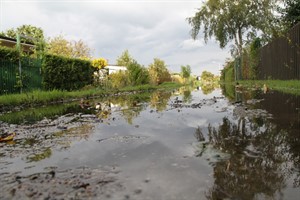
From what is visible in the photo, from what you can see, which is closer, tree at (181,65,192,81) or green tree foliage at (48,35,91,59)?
green tree foliage at (48,35,91,59)

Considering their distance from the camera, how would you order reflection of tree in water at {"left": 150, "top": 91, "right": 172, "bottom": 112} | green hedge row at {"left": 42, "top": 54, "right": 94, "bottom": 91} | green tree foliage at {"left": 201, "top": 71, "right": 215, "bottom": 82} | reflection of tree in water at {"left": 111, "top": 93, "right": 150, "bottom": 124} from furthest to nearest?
green tree foliage at {"left": 201, "top": 71, "right": 215, "bottom": 82}
green hedge row at {"left": 42, "top": 54, "right": 94, "bottom": 91}
reflection of tree in water at {"left": 150, "top": 91, "right": 172, "bottom": 112}
reflection of tree in water at {"left": 111, "top": 93, "right": 150, "bottom": 124}

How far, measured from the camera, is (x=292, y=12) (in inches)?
704

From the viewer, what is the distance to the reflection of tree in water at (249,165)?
1.73 metres

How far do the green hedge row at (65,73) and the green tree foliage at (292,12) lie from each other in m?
12.4

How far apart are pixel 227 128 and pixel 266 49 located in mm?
15898

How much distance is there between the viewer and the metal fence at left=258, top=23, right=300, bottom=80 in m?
11.7

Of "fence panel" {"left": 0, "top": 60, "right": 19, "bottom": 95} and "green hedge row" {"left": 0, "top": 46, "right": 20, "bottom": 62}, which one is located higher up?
"green hedge row" {"left": 0, "top": 46, "right": 20, "bottom": 62}

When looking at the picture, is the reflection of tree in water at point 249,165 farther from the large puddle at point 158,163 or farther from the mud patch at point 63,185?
the mud patch at point 63,185

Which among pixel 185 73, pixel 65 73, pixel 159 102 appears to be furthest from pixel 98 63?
pixel 185 73

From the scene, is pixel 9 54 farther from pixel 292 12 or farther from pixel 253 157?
pixel 292 12

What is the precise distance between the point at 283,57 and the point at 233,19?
686 inches

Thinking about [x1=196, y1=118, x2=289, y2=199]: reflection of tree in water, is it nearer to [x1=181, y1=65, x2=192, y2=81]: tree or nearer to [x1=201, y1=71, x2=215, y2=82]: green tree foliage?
[x1=181, y1=65, x2=192, y2=81]: tree

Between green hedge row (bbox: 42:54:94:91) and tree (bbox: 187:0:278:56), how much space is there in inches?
675

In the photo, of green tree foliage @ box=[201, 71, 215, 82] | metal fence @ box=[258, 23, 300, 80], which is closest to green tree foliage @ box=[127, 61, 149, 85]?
metal fence @ box=[258, 23, 300, 80]
